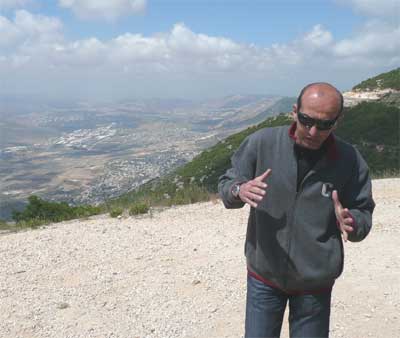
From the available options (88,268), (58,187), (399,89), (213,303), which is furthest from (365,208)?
(58,187)

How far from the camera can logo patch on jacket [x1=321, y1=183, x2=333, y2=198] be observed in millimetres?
2229

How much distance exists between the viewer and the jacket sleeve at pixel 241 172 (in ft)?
7.68

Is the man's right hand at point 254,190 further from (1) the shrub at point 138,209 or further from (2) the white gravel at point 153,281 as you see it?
(1) the shrub at point 138,209

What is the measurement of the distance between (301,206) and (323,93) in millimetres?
552

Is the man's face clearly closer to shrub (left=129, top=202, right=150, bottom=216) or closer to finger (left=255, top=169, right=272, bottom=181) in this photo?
finger (left=255, top=169, right=272, bottom=181)

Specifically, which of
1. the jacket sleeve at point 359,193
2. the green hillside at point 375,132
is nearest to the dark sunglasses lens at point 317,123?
the jacket sleeve at point 359,193

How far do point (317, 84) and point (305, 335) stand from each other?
1.28 meters

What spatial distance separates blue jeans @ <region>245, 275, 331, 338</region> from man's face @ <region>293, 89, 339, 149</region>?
2.70ft

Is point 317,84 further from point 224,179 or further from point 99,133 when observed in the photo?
point 99,133

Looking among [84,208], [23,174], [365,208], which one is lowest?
[23,174]

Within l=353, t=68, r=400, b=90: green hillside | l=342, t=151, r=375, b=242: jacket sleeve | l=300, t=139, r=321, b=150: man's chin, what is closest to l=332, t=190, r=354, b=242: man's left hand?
l=342, t=151, r=375, b=242: jacket sleeve

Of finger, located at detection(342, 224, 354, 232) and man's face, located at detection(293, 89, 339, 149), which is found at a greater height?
man's face, located at detection(293, 89, 339, 149)

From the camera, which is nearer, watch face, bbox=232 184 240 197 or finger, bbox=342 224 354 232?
finger, bbox=342 224 354 232

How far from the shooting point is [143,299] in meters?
5.23
